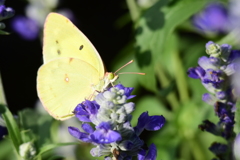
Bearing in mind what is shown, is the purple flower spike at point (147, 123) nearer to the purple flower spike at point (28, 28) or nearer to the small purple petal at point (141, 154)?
the small purple petal at point (141, 154)

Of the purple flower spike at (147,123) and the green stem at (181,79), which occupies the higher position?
the purple flower spike at (147,123)

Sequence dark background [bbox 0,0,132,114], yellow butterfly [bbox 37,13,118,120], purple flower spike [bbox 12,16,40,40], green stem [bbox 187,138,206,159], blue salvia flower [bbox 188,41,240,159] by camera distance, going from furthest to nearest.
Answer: dark background [bbox 0,0,132,114] → purple flower spike [bbox 12,16,40,40] → green stem [bbox 187,138,206,159] → yellow butterfly [bbox 37,13,118,120] → blue salvia flower [bbox 188,41,240,159]

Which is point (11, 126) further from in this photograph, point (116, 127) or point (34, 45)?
point (34, 45)

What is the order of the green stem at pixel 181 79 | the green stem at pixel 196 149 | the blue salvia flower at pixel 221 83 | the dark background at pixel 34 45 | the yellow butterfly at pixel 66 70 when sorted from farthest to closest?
the dark background at pixel 34 45 → the green stem at pixel 181 79 → the green stem at pixel 196 149 → the yellow butterfly at pixel 66 70 → the blue salvia flower at pixel 221 83

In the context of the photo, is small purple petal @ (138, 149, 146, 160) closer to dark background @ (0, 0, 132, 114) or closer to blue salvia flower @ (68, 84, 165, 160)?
blue salvia flower @ (68, 84, 165, 160)

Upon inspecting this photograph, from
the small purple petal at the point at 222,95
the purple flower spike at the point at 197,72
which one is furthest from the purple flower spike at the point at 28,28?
→ the small purple petal at the point at 222,95

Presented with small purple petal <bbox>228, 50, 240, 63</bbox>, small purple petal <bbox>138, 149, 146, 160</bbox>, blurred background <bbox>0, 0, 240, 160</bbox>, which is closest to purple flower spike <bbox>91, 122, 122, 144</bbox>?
small purple petal <bbox>138, 149, 146, 160</bbox>

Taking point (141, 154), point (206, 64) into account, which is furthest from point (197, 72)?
point (141, 154)
